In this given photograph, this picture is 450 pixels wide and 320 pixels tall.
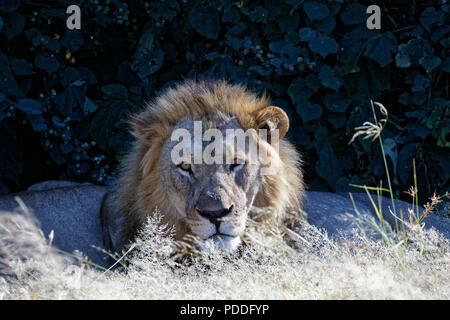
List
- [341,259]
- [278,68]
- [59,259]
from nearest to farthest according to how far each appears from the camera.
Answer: [341,259], [59,259], [278,68]

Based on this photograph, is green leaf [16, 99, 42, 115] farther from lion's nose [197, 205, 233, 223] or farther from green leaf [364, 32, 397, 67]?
green leaf [364, 32, 397, 67]

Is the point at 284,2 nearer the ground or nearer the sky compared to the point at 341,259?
nearer the sky

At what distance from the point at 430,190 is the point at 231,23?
2.03 m

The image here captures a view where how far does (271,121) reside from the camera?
3.59 meters

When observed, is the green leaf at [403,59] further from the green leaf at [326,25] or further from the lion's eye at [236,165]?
the lion's eye at [236,165]

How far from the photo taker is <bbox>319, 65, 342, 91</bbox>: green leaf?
178 inches

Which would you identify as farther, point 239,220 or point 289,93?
point 289,93

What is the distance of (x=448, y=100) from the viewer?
4637 millimetres

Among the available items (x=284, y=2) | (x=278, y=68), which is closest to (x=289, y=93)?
(x=278, y=68)

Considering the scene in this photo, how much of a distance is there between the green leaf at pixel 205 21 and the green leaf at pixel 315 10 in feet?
2.30

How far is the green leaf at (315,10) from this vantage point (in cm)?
446

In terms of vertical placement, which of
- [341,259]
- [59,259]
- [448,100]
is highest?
[448,100]

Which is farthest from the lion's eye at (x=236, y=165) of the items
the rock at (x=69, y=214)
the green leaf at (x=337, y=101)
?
the green leaf at (x=337, y=101)
